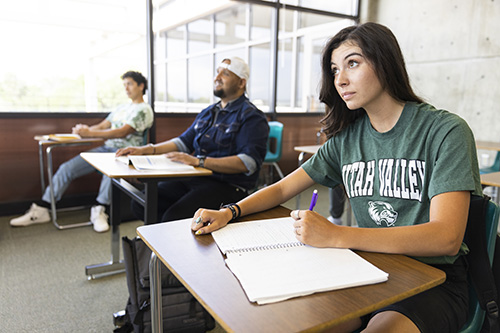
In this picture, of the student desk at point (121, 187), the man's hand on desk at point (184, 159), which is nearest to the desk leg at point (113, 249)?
the student desk at point (121, 187)

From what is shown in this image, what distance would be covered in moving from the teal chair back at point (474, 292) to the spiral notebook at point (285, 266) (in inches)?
16.2

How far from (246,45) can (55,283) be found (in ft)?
11.5

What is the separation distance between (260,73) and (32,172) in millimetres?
2809

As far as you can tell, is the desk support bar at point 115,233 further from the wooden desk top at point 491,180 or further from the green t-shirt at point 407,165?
the wooden desk top at point 491,180

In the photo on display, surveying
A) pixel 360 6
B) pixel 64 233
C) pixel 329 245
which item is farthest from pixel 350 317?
pixel 360 6

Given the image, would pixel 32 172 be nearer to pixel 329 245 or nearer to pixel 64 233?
pixel 64 233

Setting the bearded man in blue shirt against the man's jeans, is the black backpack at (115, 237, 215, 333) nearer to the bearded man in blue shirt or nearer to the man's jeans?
the bearded man in blue shirt

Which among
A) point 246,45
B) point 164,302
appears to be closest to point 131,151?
point 164,302

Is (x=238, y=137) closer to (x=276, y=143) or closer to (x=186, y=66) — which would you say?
(x=276, y=143)

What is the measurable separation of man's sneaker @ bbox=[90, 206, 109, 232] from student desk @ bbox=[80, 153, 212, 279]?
753mm

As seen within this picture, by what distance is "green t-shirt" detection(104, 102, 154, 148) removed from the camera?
3.36m

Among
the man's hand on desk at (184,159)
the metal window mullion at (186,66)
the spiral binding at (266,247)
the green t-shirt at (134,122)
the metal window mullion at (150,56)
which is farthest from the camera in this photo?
the metal window mullion at (186,66)

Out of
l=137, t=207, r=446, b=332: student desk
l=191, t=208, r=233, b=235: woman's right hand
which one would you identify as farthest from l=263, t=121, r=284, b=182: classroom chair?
l=137, t=207, r=446, b=332: student desk

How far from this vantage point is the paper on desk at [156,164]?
193 cm
